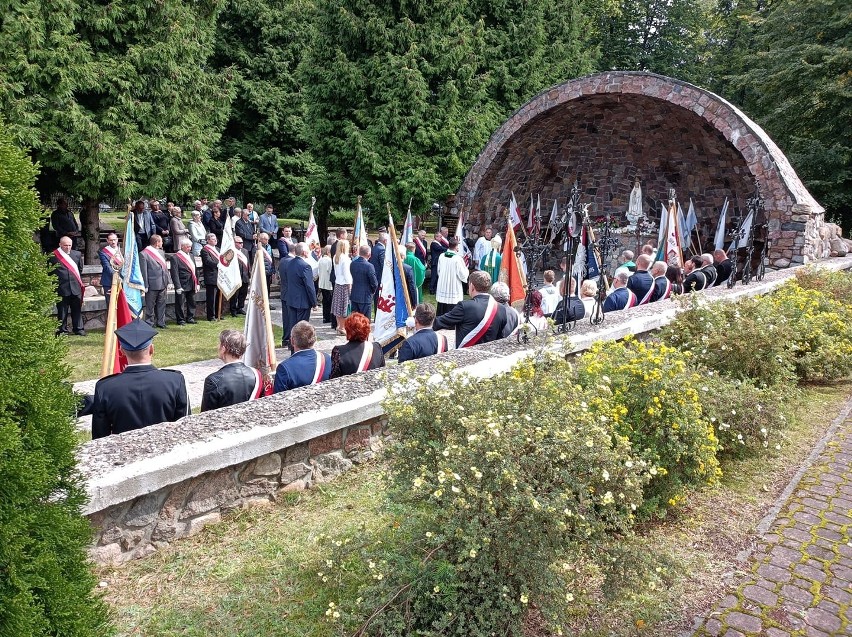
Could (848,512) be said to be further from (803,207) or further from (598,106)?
(598,106)

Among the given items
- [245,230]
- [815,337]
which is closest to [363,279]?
[245,230]

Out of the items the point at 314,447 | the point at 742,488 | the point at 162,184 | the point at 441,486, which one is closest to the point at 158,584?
the point at 314,447

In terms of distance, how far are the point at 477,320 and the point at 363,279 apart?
181 inches

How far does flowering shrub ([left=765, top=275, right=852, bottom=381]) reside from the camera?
7916mm

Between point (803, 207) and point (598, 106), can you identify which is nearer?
point (803, 207)

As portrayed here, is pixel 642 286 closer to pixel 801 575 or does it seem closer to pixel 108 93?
pixel 801 575

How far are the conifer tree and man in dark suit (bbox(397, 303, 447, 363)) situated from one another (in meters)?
9.98

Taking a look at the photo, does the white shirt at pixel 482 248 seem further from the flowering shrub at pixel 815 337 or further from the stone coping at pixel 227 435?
the stone coping at pixel 227 435

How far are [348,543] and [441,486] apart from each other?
748mm

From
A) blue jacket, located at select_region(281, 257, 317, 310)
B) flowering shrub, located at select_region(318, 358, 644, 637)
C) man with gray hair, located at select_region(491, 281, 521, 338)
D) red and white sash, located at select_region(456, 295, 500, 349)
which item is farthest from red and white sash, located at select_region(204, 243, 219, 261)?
flowering shrub, located at select_region(318, 358, 644, 637)

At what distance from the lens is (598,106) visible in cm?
1844

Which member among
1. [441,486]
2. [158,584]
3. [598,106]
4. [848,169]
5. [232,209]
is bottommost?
[158,584]

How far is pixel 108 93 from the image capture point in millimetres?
14430

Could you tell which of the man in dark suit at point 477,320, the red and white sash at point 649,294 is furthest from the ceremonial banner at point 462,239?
the man in dark suit at point 477,320
